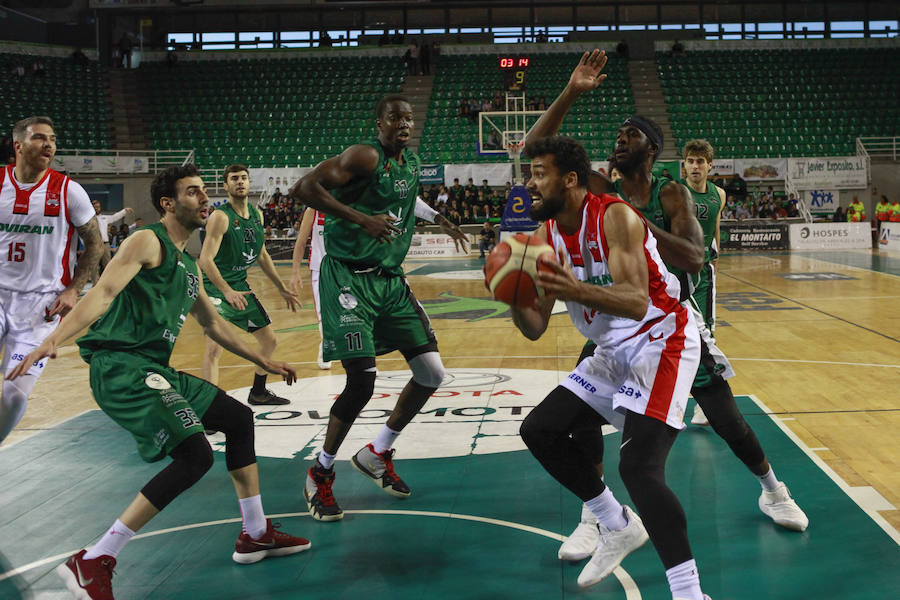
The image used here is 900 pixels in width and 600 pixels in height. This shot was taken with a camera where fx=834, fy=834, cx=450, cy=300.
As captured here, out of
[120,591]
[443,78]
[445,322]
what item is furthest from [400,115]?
[443,78]

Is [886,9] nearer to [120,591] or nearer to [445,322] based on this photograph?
[445,322]

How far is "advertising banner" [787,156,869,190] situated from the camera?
2844 centimetres

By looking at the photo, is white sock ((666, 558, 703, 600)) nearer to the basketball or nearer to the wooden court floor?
the basketball

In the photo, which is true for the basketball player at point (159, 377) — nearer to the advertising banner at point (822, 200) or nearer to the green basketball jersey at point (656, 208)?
the green basketball jersey at point (656, 208)

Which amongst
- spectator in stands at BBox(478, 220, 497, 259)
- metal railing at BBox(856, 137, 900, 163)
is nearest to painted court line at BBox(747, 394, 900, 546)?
spectator in stands at BBox(478, 220, 497, 259)

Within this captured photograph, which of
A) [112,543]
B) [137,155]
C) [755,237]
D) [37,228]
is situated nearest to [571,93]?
[112,543]

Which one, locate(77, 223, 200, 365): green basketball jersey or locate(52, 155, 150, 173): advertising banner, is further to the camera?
locate(52, 155, 150, 173): advertising banner

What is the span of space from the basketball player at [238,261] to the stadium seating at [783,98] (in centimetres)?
2593

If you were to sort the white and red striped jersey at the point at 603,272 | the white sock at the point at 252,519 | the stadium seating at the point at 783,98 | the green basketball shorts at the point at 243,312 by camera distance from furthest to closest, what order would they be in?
the stadium seating at the point at 783,98
the green basketball shorts at the point at 243,312
the white sock at the point at 252,519
the white and red striped jersey at the point at 603,272

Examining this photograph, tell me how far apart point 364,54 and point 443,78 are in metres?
3.88

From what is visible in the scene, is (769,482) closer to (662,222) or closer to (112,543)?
(662,222)

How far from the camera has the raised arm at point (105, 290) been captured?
10.7 ft

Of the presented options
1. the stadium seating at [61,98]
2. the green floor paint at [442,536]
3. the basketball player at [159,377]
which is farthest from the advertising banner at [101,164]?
the basketball player at [159,377]

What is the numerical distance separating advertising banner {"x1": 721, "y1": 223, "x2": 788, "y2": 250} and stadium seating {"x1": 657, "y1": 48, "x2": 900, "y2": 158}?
209 inches
